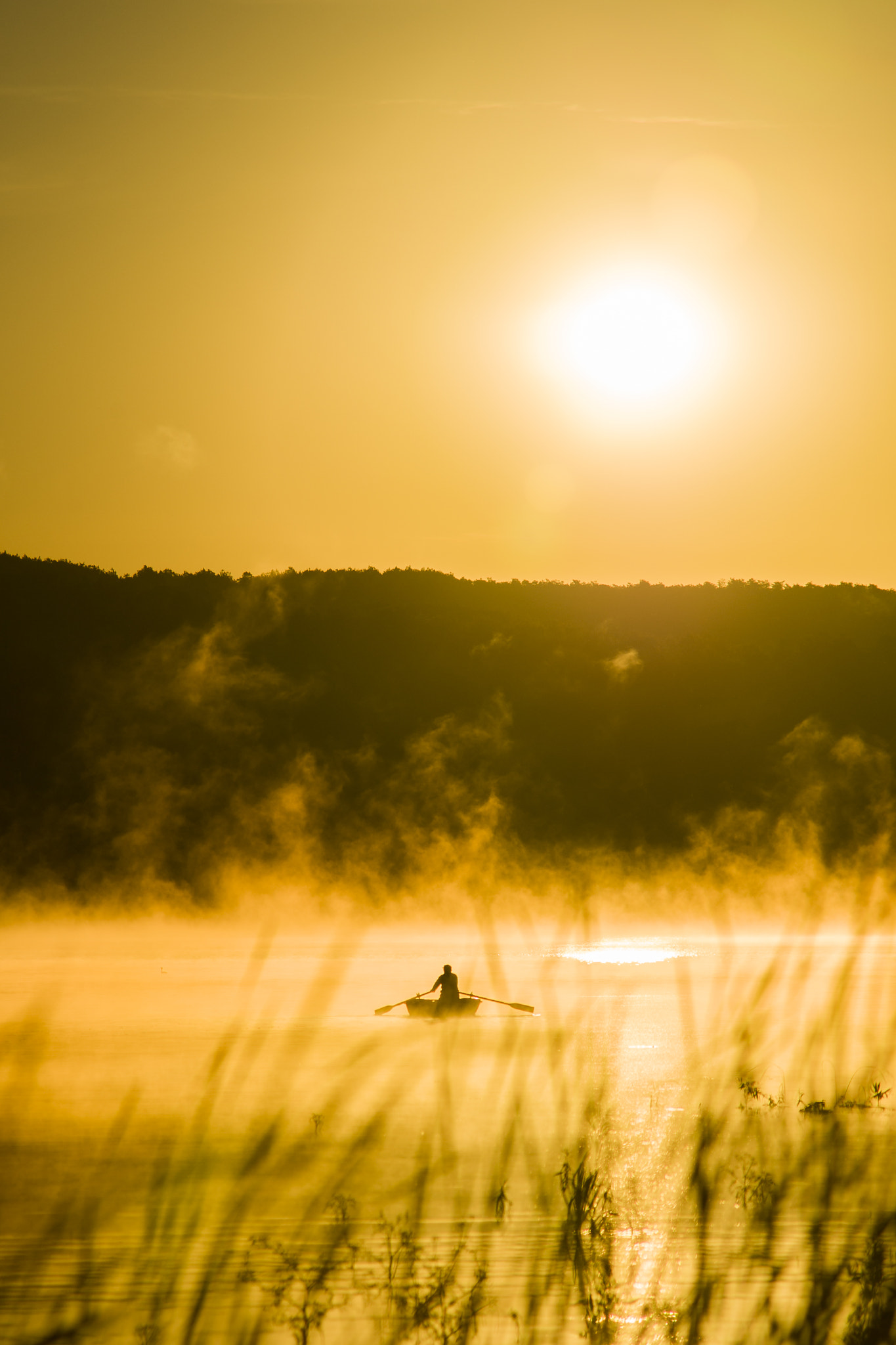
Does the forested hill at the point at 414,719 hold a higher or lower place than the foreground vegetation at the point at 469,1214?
higher

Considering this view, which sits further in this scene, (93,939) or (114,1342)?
(93,939)

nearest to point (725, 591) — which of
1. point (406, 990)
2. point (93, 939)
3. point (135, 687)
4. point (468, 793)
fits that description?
point (468, 793)

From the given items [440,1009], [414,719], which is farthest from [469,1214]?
[414,719]

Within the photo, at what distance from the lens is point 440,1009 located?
2059 cm

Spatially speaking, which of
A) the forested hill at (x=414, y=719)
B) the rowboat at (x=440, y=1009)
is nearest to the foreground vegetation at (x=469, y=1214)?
the rowboat at (x=440, y=1009)

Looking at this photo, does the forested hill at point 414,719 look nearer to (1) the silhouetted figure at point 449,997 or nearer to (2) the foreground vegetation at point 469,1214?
(1) the silhouetted figure at point 449,997

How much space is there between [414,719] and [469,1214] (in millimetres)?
52890

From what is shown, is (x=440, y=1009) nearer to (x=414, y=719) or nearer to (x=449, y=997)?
(x=449, y=997)

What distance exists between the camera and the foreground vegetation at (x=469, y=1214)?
7207mm

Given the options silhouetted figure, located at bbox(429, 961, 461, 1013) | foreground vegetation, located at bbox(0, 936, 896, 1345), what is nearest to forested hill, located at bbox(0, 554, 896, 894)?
silhouetted figure, located at bbox(429, 961, 461, 1013)

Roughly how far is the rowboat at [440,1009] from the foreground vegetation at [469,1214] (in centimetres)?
Answer: 511

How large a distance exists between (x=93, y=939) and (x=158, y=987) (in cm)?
1230

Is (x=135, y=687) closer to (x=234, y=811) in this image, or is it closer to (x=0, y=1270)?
(x=234, y=811)

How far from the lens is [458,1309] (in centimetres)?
719
